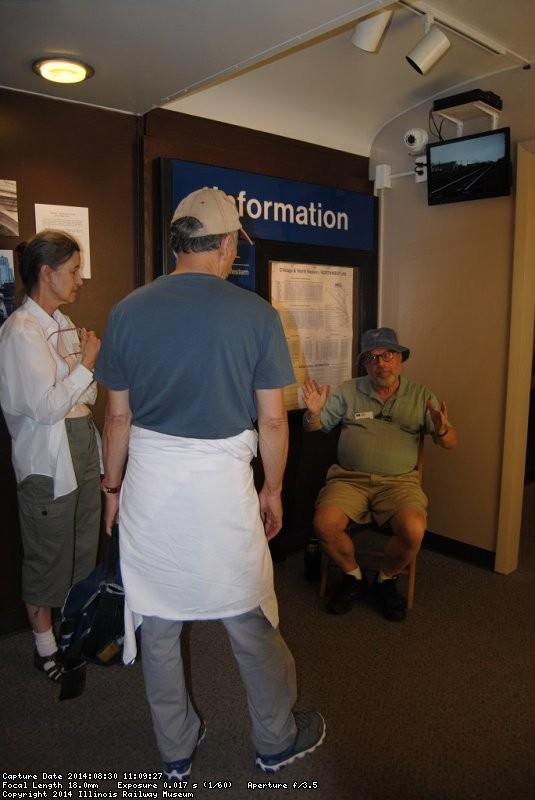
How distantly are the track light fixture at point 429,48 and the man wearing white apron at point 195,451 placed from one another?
1488 millimetres

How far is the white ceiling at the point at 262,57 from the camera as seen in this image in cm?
202

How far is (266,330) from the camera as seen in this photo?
1799 millimetres

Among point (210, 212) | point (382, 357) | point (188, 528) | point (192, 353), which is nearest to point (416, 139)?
point (382, 357)

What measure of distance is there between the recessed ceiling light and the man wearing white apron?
994 mm

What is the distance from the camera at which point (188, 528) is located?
1.82 meters

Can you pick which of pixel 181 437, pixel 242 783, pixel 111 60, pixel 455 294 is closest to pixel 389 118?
pixel 455 294

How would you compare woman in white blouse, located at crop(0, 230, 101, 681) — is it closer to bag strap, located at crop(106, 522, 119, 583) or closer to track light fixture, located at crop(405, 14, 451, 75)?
bag strap, located at crop(106, 522, 119, 583)

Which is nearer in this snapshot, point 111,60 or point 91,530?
point 111,60

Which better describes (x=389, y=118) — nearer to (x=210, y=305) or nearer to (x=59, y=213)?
(x=59, y=213)

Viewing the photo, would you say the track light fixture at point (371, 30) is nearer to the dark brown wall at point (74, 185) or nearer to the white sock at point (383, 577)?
the dark brown wall at point (74, 185)

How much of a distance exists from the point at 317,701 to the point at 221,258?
5.63 feet

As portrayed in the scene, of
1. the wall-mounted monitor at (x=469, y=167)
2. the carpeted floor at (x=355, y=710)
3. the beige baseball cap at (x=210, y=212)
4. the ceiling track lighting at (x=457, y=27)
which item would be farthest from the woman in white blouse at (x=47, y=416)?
the wall-mounted monitor at (x=469, y=167)

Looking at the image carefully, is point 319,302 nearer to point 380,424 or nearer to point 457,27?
point 380,424

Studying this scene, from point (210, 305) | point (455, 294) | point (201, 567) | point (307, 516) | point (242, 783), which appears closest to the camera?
point (210, 305)
